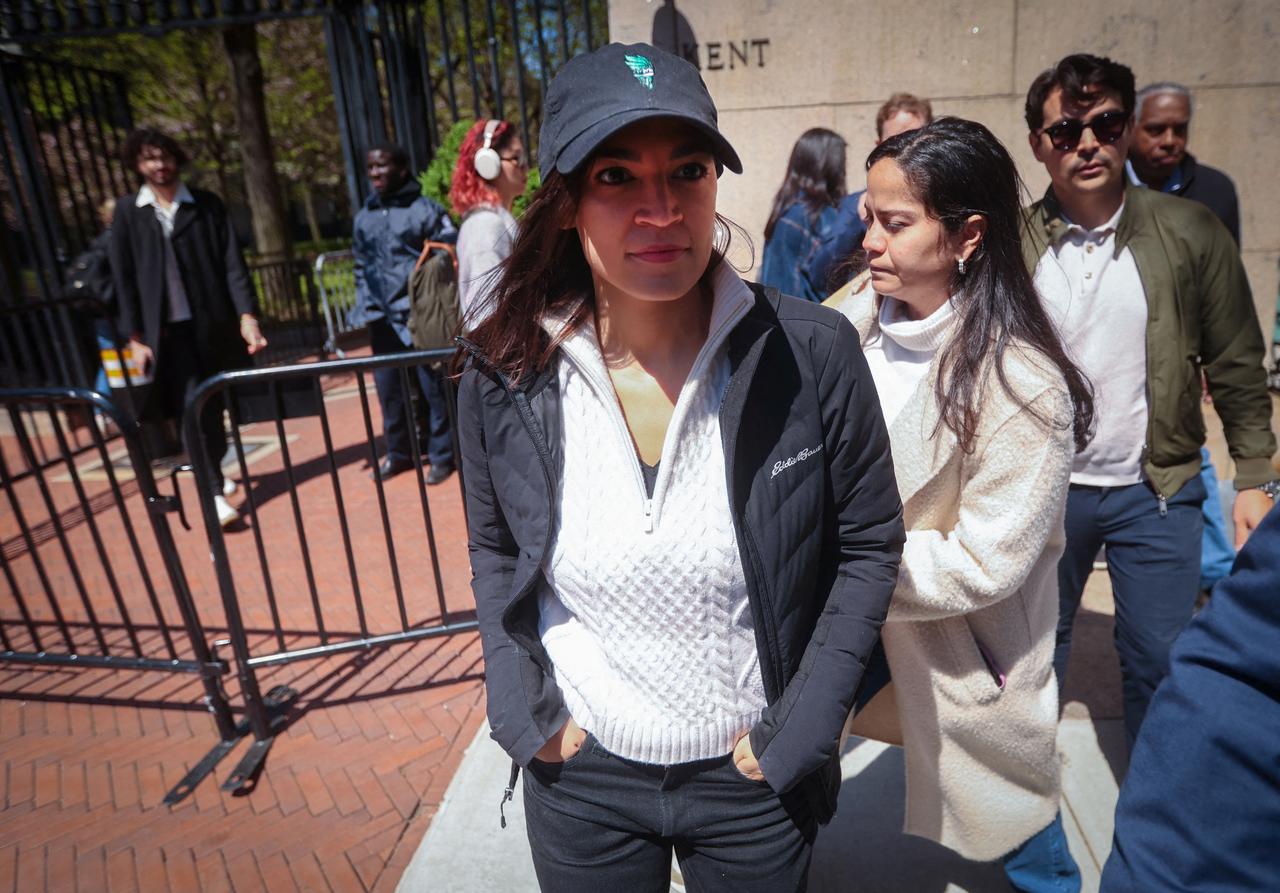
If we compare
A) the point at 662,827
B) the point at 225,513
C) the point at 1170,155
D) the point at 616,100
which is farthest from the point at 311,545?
the point at 1170,155

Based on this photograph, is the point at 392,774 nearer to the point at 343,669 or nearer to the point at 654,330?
the point at 343,669

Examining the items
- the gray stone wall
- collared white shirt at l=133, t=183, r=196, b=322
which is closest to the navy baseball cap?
the gray stone wall

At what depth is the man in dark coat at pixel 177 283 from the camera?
5262 millimetres

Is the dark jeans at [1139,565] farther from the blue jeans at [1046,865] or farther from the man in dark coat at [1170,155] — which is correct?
the man in dark coat at [1170,155]

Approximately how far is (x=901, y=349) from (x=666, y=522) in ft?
2.90

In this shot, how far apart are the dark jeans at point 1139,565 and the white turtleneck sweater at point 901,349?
3.09 ft

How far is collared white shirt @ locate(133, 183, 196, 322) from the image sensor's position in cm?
530

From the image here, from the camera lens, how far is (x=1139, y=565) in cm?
234

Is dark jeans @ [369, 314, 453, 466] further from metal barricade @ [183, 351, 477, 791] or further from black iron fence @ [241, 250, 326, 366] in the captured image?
black iron fence @ [241, 250, 326, 366]

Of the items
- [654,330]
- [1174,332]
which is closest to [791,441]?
[654,330]

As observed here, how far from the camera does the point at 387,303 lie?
5.73 meters

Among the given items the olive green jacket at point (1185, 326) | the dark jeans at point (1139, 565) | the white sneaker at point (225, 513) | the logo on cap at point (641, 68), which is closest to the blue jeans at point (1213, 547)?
the olive green jacket at point (1185, 326)

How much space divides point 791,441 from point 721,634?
1.17 feet

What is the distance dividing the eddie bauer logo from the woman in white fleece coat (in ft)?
1.47
